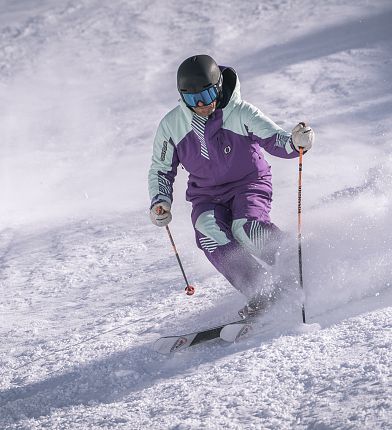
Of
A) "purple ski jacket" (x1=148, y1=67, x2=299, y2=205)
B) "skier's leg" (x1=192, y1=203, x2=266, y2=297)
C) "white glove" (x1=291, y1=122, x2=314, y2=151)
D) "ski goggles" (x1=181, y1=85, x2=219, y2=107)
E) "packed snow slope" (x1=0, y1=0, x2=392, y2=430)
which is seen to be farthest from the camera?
"purple ski jacket" (x1=148, y1=67, x2=299, y2=205)

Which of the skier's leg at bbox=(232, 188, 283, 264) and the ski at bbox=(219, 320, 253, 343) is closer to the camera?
the ski at bbox=(219, 320, 253, 343)

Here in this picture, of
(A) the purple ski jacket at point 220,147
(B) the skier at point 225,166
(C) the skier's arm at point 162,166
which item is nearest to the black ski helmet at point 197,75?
(B) the skier at point 225,166

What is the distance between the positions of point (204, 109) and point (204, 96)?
12 centimetres

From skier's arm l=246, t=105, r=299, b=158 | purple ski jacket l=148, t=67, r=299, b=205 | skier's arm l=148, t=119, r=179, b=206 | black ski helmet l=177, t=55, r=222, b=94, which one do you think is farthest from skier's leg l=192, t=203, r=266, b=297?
black ski helmet l=177, t=55, r=222, b=94

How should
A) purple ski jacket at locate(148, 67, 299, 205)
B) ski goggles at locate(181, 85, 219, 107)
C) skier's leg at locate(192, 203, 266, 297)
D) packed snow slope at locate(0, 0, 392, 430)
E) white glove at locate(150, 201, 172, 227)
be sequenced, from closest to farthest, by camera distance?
packed snow slope at locate(0, 0, 392, 430) → ski goggles at locate(181, 85, 219, 107) → skier's leg at locate(192, 203, 266, 297) → purple ski jacket at locate(148, 67, 299, 205) → white glove at locate(150, 201, 172, 227)

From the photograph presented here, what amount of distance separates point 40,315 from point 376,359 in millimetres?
2902

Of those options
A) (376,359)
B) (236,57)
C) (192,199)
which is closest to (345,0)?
(236,57)

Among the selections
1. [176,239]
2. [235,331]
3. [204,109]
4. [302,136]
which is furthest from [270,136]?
[176,239]

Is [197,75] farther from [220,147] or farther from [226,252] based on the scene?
[226,252]

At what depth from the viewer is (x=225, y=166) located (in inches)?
176

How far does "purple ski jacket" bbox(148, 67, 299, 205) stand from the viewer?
4.37 meters

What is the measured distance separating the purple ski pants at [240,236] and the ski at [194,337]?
284 mm

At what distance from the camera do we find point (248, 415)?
125 inches

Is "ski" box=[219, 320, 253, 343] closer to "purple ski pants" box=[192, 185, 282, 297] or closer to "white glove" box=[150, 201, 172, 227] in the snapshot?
"purple ski pants" box=[192, 185, 282, 297]
